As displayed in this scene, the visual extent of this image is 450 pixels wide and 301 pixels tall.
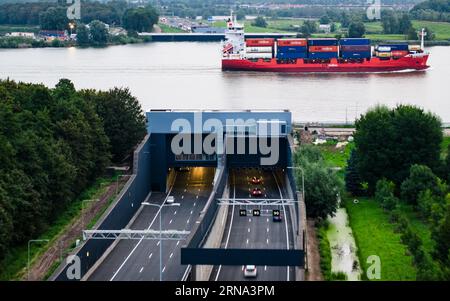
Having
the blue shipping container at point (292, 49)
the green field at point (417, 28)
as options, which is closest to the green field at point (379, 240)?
the blue shipping container at point (292, 49)

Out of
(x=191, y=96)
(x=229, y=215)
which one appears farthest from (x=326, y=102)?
(x=229, y=215)

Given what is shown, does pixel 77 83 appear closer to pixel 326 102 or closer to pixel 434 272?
pixel 326 102

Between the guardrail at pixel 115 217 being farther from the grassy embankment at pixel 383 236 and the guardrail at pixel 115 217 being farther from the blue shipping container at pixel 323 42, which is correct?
the blue shipping container at pixel 323 42

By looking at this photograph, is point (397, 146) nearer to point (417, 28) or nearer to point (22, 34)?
point (417, 28)

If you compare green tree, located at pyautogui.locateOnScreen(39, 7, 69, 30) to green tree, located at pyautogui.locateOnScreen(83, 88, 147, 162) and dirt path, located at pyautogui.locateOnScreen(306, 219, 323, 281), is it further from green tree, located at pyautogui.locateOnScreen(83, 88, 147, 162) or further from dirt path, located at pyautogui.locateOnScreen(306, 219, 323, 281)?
dirt path, located at pyautogui.locateOnScreen(306, 219, 323, 281)

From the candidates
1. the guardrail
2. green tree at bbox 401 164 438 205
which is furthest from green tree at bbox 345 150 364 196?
the guardrail
